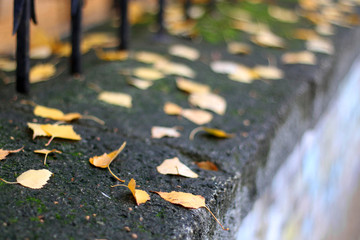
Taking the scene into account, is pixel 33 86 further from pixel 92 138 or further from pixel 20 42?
pixel 92 138

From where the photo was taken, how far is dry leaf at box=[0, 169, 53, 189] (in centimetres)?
83

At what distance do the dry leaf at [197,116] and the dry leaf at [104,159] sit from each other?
1.13 ft

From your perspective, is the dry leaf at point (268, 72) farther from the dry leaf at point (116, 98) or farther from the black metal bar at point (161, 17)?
the dry leaf at point (116, 98)

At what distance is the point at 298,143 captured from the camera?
1.54 meters

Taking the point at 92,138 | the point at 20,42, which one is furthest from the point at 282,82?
the point at 20,42

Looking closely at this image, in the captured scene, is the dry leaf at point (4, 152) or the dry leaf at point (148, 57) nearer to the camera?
the dry leaf at point (4, 152)

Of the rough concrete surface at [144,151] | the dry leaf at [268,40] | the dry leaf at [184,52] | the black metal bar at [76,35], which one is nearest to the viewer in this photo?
the rough concrete surface at [144,151]

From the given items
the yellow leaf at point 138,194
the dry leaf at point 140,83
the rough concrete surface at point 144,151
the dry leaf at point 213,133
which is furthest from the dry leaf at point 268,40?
the yellow leaf at point 138,194

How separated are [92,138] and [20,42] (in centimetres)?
35

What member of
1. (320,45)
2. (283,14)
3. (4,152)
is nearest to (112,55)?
(4,152)

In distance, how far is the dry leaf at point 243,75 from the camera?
5.27 ft

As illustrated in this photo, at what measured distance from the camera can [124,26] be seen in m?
1.62

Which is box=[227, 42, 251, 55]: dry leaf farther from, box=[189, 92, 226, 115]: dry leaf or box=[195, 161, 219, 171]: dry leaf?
box=[195, 161, 219, 171]: dry leaf

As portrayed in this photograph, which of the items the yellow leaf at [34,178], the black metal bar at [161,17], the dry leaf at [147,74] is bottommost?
the yellow leaf at [34,178]
